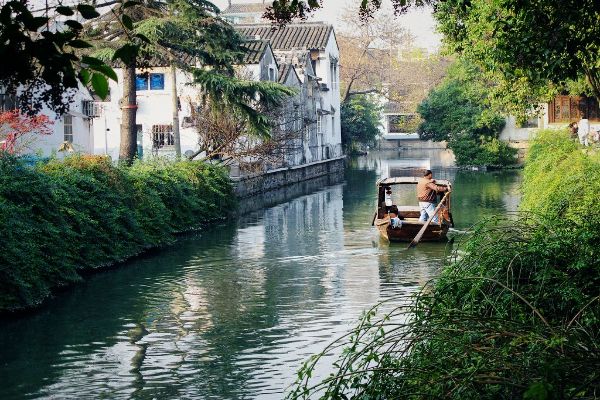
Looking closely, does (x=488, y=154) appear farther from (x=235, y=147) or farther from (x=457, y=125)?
(x=235, y=147)

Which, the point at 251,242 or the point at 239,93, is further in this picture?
the point at 239,93

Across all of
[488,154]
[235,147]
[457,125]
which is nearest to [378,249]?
[235,147]

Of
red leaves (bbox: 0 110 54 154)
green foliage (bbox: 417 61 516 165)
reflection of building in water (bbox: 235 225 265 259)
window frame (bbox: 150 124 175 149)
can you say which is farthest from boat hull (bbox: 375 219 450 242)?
green foliage (bbox: 417 61 516 165)

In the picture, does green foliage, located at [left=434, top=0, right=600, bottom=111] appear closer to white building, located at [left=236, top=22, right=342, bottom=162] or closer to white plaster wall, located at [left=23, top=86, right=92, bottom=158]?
white plaster wall, located at [left=23, top=86, right=92, bottom=158]

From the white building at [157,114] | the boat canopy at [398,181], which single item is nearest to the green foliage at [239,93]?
the boat canopy at [398,181]

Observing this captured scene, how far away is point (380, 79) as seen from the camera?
325 feet

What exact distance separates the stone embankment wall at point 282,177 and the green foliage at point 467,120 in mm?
7806

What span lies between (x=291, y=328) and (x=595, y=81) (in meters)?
12.0

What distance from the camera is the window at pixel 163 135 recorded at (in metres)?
46.5

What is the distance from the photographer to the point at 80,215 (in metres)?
20.8

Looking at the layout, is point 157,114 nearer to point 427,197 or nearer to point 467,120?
point 427,197

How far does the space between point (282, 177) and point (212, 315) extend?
3323 cm

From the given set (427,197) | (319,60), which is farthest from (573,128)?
(427,197)

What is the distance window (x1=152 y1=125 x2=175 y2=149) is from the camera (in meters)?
46.5
